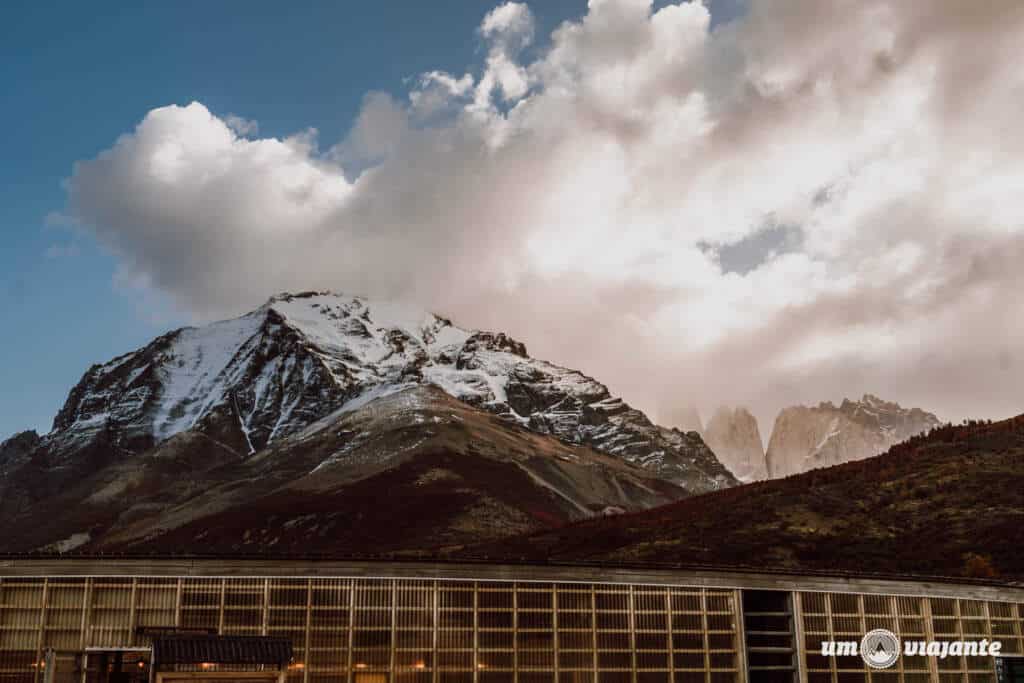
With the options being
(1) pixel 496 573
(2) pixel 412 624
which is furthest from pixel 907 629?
(2) pixel 412 624

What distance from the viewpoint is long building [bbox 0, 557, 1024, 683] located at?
5247cm

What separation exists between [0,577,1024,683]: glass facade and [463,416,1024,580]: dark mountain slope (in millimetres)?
49745

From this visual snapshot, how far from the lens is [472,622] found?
188ft

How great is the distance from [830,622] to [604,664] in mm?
14350

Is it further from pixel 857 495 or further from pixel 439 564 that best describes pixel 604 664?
pixel 857 495

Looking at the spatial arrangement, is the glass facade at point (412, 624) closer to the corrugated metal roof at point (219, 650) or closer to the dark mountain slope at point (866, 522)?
the corrugated metal roof at point (219, 650)

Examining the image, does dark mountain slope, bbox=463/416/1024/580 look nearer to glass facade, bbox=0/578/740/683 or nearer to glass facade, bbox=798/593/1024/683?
glass facade, bbox=798/593/1024/683

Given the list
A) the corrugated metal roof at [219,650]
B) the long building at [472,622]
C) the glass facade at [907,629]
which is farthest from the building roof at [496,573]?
the corrugated metal roof at [219,650]

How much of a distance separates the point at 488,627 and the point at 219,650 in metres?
16.5

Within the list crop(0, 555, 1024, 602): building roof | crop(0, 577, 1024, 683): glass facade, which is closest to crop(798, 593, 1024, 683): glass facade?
crop(0, 577, 1024, 683): glass facade

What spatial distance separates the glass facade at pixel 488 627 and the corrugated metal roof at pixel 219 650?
3.10ft

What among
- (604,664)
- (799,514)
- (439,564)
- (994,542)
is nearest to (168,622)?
(439,564)

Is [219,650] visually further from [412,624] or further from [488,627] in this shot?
[488,627]

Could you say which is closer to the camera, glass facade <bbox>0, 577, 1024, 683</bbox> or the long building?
the long building
